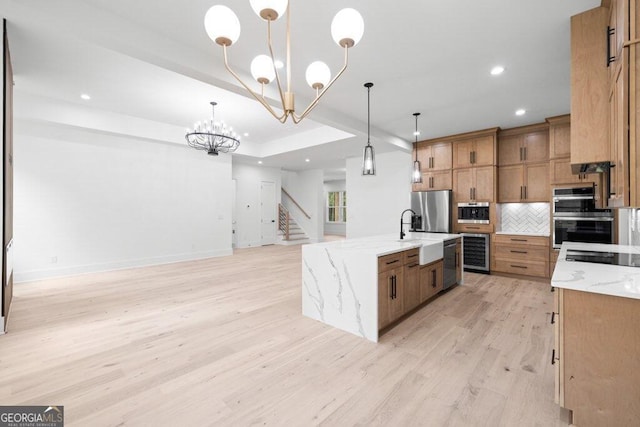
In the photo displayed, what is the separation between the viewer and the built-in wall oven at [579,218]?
4.26 meters

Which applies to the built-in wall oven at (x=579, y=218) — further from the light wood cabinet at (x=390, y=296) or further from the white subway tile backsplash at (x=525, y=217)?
the light wood cabinet at (x=390, y=296)

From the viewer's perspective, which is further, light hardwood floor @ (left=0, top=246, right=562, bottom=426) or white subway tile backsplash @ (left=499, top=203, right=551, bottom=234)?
white subway tile backsplash @ (left=499, top=203, right=551, bottom=234)

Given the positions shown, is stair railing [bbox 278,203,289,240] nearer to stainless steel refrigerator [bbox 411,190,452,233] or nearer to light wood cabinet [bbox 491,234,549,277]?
stainless steel refrigerator [bbox 411,190,452,233]

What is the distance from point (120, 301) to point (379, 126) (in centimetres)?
524

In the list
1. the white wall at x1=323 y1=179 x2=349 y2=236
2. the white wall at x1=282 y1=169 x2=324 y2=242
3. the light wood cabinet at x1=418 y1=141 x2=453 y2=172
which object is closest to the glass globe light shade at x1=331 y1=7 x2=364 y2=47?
the light wood cabinet at x1=418 y1=141 x2=453 y2=172

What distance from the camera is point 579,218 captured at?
4.48 m

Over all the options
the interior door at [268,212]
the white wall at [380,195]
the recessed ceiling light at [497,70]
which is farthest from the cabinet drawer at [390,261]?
the interior door at [268,212]

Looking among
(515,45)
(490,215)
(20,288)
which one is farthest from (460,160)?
(20,288)

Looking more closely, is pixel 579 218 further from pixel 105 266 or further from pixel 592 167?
pixel 105 266

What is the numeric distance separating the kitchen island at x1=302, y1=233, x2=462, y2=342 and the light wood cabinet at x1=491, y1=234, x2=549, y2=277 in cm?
266

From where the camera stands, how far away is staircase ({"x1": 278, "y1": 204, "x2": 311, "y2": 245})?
1026cm

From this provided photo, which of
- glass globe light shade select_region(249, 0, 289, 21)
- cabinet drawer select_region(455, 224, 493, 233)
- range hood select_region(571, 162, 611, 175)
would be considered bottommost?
cabinet drawer select_region(455, 224, 493, 233)

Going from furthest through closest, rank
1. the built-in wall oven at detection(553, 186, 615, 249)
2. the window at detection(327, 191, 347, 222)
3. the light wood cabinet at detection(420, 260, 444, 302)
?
1. the window at detection(327, 191, 347, 222)
2. the built-in wall oven at detection(553, 186, 615, 249)
3. the light wood cabinet at detection(420, 260, 444, 302)

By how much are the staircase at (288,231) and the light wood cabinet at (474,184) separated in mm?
6019
